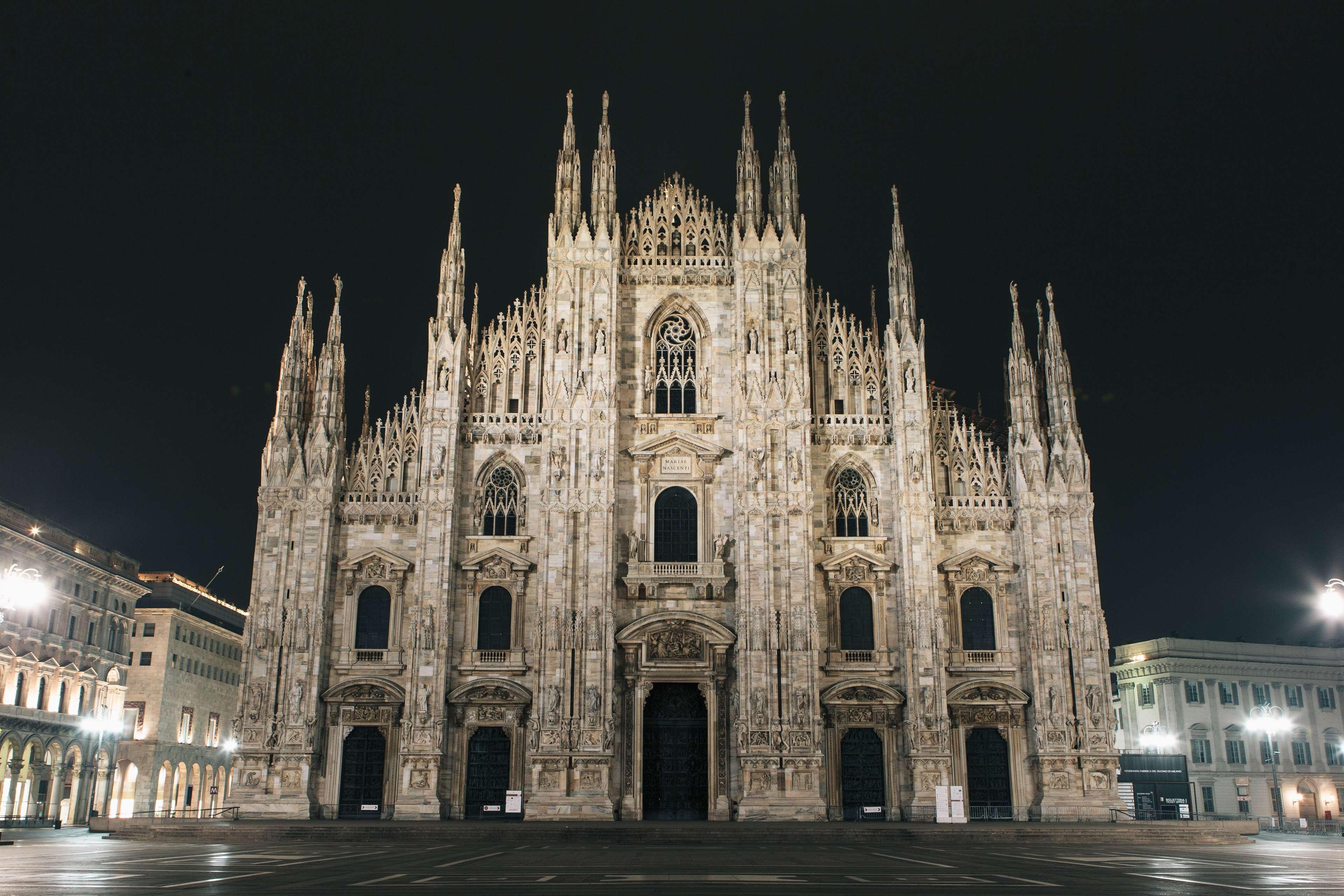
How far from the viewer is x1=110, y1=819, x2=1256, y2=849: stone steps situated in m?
35.6

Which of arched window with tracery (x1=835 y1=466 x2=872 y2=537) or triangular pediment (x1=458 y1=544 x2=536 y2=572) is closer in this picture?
triangular pediment (x1=458 y1=544 x2=536 y2=572)

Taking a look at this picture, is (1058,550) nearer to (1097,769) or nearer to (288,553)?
(1097,769)

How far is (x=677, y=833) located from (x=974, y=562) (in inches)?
655

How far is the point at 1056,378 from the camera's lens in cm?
4831

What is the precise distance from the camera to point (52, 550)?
185 ft

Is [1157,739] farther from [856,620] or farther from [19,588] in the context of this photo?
[19,588]

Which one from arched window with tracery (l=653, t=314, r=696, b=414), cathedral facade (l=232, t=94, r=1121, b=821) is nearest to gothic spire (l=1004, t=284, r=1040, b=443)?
cathedral facade (l=232, t=94, r=1121, b=821)

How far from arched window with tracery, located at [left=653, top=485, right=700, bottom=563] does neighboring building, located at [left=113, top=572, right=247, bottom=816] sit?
115 feet

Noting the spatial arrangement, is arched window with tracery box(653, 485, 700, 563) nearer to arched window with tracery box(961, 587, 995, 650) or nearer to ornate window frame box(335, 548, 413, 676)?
ornate window frame box(335, 548, 413, 676)

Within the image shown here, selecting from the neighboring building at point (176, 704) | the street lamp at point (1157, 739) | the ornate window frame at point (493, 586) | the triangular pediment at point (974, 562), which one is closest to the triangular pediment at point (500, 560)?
the ornate window frame at point (493, 586)

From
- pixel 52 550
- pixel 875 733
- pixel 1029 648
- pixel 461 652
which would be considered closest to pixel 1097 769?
pixel 1029 648

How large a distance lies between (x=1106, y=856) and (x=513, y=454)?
27398mm

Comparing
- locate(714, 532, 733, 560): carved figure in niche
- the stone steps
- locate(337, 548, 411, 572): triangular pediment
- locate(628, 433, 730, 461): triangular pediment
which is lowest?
the stone steps

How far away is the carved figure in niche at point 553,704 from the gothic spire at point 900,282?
66.4ft
